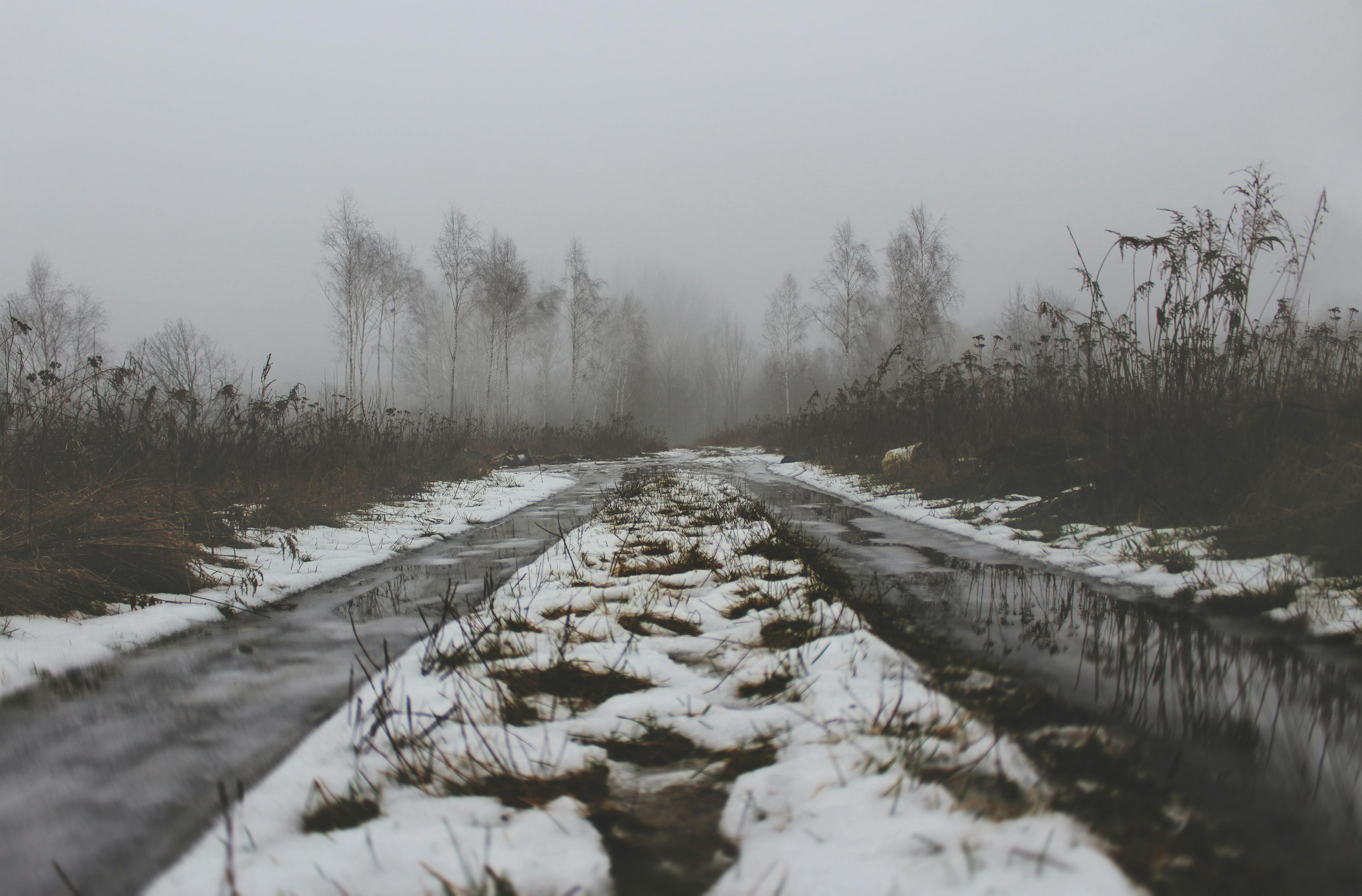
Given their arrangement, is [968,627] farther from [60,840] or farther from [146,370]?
[146,370]

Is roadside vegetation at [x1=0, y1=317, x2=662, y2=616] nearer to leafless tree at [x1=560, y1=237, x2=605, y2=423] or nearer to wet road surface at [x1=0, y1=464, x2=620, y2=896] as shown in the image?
wet road surface at [x1=0, y1=464, x2=620, y2=896]

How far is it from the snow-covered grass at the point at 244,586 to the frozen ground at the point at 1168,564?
3.79 m

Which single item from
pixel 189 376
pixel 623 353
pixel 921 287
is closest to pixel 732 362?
pixel 623 353

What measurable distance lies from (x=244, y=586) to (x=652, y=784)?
2649mm

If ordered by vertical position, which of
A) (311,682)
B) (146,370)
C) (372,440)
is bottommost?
(311,682)

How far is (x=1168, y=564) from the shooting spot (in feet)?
9.46

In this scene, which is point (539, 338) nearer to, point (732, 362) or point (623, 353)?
point (623, 353)

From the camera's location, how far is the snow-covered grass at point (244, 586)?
202cm

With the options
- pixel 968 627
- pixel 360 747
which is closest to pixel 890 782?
pixel 360 747

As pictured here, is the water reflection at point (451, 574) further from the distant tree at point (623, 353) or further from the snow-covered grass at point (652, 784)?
the distant tree at point (623, 353)

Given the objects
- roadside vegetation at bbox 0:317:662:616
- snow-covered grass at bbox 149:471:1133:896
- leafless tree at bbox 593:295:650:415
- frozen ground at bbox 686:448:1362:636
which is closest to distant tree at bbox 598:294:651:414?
leafless tree at bbox 593:295:650:415

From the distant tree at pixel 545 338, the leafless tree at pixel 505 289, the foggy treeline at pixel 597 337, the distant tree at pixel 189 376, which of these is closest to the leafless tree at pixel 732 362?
the foggy treeline at pixel 597 337

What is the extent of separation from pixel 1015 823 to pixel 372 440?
838cm

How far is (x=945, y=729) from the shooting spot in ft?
4.28
